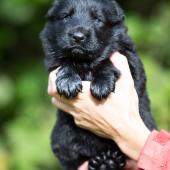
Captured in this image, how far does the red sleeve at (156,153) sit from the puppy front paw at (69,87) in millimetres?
488

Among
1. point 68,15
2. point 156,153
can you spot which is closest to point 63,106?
point 68,15

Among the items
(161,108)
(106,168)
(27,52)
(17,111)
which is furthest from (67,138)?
(27,52)

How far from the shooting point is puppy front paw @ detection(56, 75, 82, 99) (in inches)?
150

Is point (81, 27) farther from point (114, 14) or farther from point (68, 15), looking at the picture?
point (114, 14)

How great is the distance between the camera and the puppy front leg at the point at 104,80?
3.79m

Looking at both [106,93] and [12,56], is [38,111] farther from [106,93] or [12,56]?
[106,93]

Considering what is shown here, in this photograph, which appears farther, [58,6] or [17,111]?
[17,111]

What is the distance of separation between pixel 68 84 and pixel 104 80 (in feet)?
0.65

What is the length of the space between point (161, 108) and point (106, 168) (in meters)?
2.01

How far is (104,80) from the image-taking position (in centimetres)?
383

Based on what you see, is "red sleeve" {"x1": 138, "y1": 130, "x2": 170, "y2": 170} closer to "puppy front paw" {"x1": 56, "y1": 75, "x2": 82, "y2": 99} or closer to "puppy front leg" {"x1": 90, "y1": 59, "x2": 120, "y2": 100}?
"puppy front leg" {"x1": 90, "y1": 59, "x2": 120, "y2": 100}

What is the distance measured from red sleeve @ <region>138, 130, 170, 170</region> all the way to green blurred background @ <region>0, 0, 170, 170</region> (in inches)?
85.1

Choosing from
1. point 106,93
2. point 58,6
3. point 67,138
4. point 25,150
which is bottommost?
point 25,150

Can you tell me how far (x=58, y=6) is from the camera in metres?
4.02
